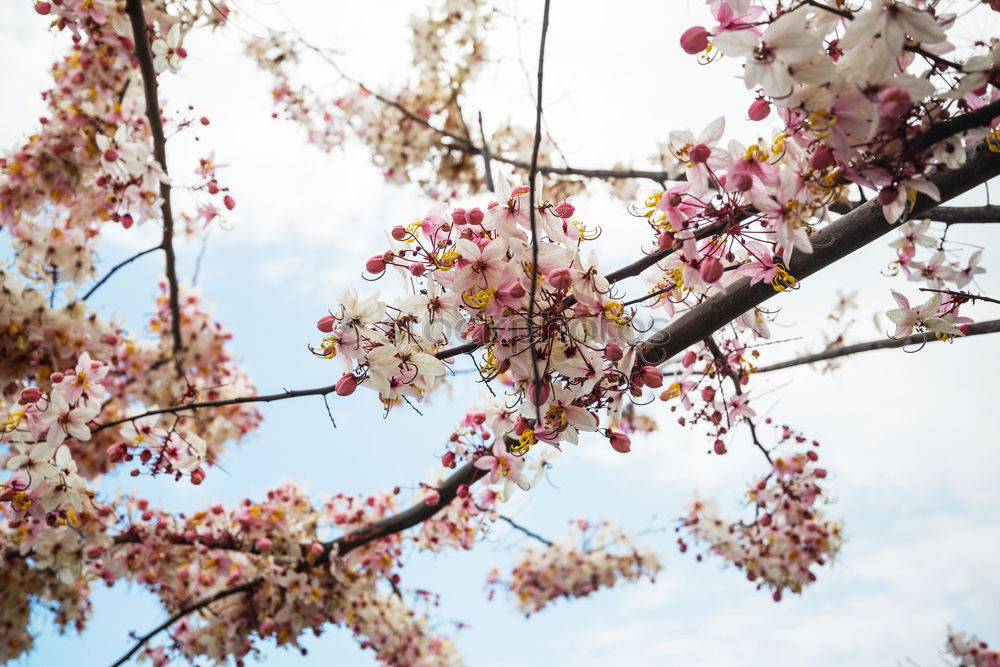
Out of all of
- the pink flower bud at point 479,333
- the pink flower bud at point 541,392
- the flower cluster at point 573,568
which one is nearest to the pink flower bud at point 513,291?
the pink flower bud at point 479,333

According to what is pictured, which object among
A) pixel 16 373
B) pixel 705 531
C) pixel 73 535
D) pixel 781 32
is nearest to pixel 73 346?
pixel 16 373

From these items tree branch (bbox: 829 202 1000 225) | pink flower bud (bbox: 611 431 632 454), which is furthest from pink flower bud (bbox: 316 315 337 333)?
tree branch (bbox: 829 202 1000 225)

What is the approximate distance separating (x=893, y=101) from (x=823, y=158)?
0.16 meters

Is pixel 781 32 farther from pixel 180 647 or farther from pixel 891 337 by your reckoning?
pixel 180 647

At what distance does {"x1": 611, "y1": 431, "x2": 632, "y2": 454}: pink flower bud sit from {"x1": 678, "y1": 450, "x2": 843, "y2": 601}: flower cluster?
7.14 feet

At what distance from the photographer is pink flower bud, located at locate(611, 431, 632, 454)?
1.76 meters

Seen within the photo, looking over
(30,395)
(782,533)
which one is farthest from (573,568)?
(30,395)

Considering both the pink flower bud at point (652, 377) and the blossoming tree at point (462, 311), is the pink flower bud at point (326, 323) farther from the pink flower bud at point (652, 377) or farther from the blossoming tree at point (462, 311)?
the pink flower bud at point (652, 377)

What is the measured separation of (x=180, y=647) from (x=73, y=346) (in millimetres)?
2153

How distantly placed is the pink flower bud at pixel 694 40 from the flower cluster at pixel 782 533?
8.94 feet

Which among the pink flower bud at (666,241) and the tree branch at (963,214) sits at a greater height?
the tree branch at (963,214)

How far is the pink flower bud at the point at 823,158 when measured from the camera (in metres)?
1.36

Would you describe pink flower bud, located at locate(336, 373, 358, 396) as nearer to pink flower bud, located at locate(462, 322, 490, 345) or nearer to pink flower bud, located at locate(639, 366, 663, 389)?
pink flower bud, located at locate(462, 322, 490, 345)

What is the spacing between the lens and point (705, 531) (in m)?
5.23
